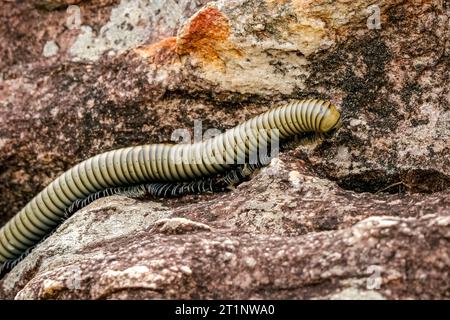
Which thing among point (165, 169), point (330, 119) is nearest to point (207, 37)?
point (165, 169)

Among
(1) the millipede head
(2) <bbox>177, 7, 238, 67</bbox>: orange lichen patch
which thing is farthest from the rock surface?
(1) the millipede head

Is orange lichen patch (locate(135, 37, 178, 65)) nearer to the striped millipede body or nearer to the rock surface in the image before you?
the rock surface

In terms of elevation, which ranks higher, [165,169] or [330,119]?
[330,119]

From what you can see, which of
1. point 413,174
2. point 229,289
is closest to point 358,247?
point 229,289

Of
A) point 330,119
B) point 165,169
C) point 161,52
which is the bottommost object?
point 165,169

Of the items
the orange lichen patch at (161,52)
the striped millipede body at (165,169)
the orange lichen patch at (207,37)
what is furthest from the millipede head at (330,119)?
the orange lichen patch at (161,52)

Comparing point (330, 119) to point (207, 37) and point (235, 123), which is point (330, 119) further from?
point (207, 37)

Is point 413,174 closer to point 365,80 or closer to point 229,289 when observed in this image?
point 365,80

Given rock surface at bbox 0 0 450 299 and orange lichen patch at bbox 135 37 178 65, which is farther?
orange lichen patch at bbox 135 37 178 65
